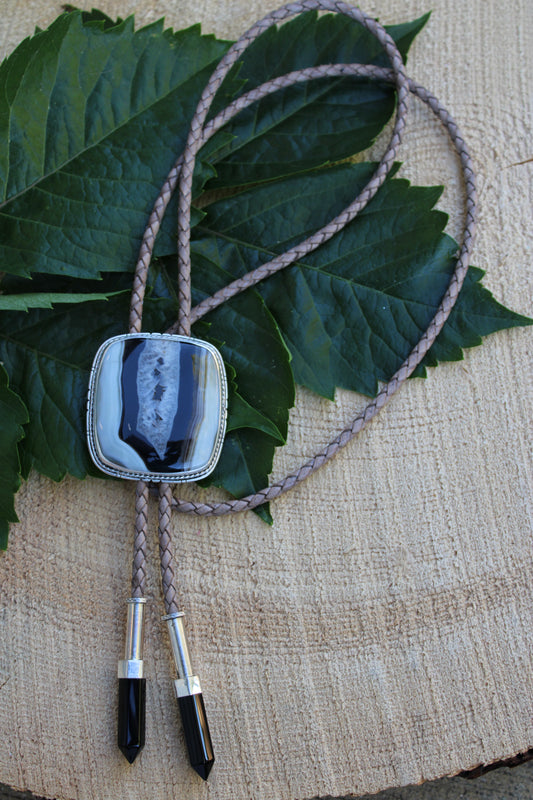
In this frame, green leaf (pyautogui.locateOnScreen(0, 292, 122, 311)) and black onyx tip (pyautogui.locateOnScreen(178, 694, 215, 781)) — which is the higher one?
green leaf (pyautogui.locateOnScreen(0, 292, 122, 311))

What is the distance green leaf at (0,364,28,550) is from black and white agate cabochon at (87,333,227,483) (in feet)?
0.28

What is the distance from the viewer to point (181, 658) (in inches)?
28.6

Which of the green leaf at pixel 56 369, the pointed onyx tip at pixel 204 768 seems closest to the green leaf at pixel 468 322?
the green leaf at pixel 56 369

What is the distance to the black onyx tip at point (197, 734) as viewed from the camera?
705mm

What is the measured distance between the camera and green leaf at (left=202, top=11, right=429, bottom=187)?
0.89 metres

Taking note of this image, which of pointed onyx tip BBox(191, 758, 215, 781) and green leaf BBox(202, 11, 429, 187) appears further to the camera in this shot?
green leaf BBox(202, 11, 429, 187)

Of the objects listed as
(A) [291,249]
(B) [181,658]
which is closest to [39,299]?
(A) [291,249]

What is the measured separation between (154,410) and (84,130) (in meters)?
0.38

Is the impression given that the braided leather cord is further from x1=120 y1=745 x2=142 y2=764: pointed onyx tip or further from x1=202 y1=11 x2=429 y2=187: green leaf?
x1=120 y1=745 x2=142 y2=764: pointed onyx tip

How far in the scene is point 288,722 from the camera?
29.9 inches

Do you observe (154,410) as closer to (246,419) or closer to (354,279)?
(246,419)

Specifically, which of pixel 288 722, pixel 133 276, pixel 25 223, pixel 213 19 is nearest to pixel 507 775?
pixel 288 722

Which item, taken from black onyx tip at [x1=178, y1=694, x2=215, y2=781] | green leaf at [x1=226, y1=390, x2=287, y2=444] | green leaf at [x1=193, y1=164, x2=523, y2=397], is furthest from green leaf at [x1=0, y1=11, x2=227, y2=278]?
black onyx tip at [x1=178, y1=694, x2=215, y2=781]

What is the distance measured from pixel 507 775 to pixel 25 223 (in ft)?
4.39
